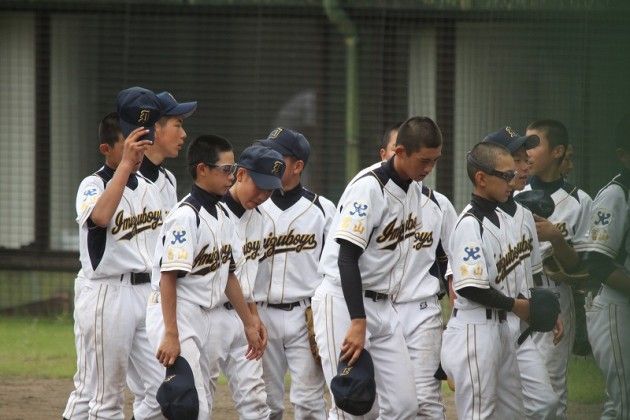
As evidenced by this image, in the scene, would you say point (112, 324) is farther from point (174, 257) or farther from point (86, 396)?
point (174, 257)

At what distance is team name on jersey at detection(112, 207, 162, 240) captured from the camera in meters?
5.47

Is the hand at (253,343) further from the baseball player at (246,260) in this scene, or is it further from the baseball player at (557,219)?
the baseball player at (557,219)

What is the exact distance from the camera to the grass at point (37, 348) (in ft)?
27.8

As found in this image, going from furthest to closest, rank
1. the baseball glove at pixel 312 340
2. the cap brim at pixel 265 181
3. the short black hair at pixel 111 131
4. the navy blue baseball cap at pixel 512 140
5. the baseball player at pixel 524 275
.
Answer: the baseball glove at pixel 312 340, the short black hair at pixel 111 131, the navy blue baseball cap at pixel 512 140, the cap brim at pixel 265 181, the baseball player at pixel 524 275

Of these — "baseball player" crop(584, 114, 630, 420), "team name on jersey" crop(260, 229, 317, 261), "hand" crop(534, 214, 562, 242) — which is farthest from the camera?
"team name on jersey" crop(260, 229, 317, 261)

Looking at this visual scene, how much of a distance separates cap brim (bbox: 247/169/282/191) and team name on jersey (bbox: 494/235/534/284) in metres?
1.16

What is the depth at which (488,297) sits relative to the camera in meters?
4.79

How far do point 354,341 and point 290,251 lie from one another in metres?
1.31

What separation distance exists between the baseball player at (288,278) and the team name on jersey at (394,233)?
0.93 meters

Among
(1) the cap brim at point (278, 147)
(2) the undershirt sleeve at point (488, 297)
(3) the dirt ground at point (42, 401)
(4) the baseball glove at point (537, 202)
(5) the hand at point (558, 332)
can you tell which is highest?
(1) the cap brim at point (278, 147)

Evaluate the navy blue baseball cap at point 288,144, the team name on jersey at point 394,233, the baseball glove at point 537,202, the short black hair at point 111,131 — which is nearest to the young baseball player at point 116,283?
the short black hair at point 111,131

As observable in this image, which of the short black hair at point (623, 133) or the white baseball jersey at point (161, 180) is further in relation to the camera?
the white baseball jersey at point (161, 180)

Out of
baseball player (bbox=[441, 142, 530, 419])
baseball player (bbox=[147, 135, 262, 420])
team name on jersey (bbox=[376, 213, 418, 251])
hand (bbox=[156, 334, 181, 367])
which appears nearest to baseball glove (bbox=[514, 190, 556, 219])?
baseball player (bbox=[441, 142, 530, 419])

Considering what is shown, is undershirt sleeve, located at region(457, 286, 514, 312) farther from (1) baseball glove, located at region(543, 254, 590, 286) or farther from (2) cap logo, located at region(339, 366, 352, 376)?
(1) baseball glove, located at region(543, 254, 590, 286)
